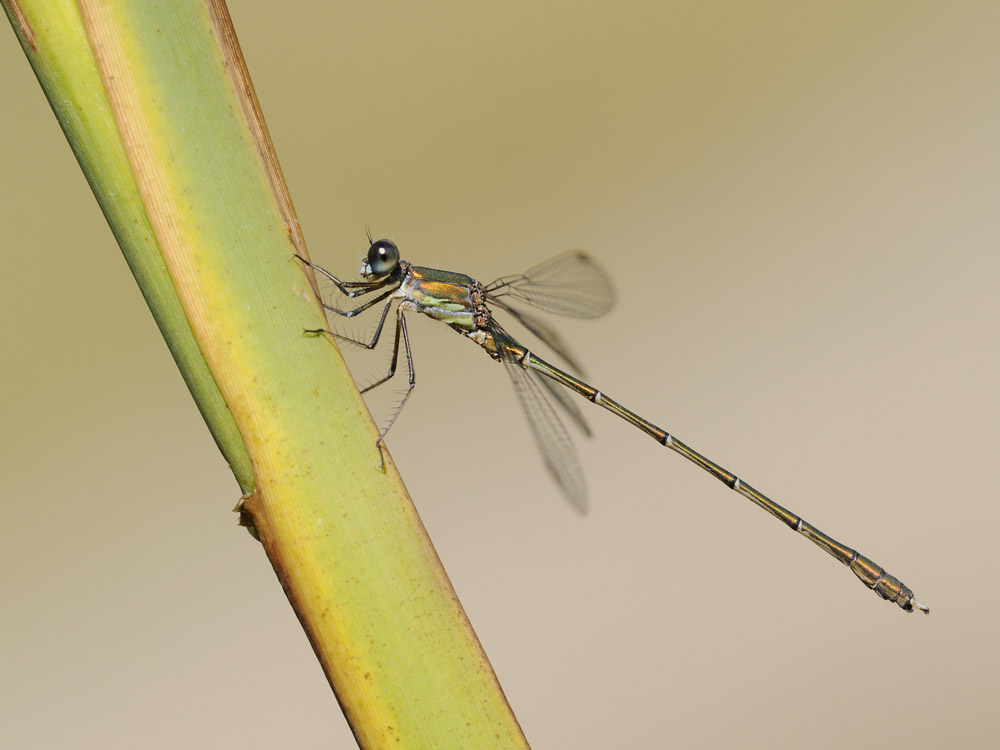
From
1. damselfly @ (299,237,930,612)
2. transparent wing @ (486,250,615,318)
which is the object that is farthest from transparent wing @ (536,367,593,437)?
transparent wing @ (486,250,615,318)

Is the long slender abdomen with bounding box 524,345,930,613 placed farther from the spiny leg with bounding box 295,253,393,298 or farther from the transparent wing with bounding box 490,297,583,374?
the spiny leg with bounding box 295,253,393,298

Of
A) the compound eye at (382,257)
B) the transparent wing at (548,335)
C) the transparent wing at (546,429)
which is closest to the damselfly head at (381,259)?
the compound eye at (382,257)

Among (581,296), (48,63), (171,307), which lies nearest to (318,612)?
(171,307)

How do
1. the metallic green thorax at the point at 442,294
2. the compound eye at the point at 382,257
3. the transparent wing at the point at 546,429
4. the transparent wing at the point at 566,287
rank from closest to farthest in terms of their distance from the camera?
1. the compound eye at the point at 382,257
2. the metallic green thorax at the point at 442,294
3. the transparent wing at the point at 546,429
4. the transparent wing at the point at 566,287

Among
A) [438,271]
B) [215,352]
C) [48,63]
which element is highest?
[438,271]

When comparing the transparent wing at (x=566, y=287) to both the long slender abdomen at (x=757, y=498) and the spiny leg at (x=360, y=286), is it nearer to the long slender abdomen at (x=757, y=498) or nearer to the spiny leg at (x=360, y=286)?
the long slender abdomen at (x=757, y=498)

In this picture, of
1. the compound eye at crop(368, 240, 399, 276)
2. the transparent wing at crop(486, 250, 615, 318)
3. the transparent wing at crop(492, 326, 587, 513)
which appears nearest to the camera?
the compound eye at crop(368, 240, 399, 276)

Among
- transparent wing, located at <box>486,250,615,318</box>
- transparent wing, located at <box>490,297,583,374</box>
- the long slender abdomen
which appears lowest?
the long slender abdomen

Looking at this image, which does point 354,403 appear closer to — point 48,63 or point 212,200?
point 212,200
